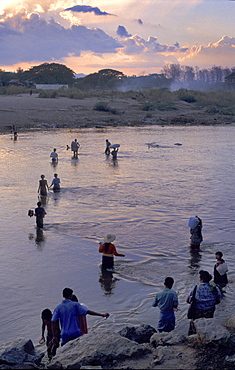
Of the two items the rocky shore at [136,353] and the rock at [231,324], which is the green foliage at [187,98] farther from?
the rocky shore at [136,353]

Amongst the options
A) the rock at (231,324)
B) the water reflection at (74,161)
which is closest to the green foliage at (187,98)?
the water reflection at (74,161)

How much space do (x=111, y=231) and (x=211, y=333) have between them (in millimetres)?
7557

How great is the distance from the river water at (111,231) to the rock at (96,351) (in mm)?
1919

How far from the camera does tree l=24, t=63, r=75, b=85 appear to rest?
102 metres

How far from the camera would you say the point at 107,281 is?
9.80 m

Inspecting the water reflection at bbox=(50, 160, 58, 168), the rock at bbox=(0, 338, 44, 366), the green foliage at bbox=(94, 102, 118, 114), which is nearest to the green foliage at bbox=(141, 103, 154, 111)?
the green foliage at bbox=(94, 102, 118, 114)

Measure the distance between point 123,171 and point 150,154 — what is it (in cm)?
727

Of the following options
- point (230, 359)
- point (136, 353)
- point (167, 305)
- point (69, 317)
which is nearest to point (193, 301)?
point (167, 305)

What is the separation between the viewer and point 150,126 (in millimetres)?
53625

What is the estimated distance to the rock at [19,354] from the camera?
5.65 metres

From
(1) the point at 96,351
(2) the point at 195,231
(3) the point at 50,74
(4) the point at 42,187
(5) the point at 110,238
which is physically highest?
(3) the point at 50,74

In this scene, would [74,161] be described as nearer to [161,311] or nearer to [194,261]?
[194,261]

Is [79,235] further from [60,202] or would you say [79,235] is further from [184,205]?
[184,205]

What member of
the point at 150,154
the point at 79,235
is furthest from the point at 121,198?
the point at 150,154
